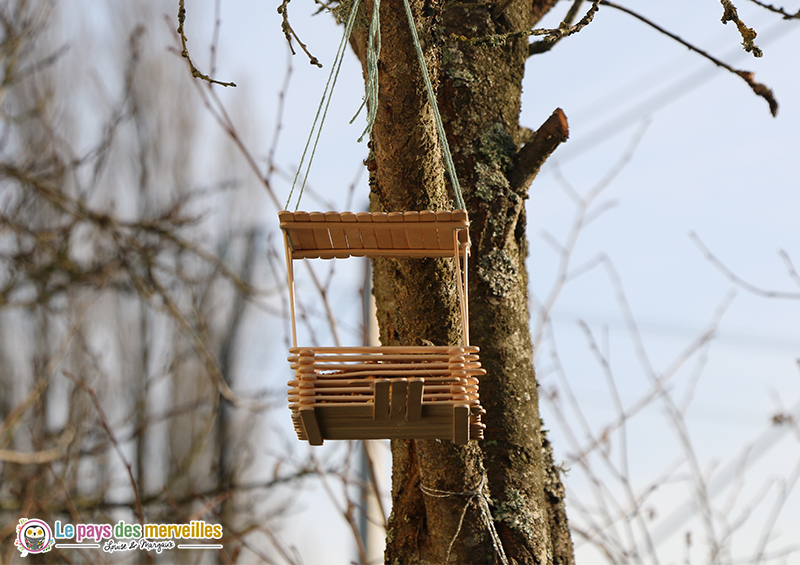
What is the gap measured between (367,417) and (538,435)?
1.75 feet

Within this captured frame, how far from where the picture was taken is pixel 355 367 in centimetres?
104

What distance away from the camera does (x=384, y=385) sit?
99cm

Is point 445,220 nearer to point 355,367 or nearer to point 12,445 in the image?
point 355,367

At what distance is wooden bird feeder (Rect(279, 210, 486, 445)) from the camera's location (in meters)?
1.01

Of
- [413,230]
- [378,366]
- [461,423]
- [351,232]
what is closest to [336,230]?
[351,232]

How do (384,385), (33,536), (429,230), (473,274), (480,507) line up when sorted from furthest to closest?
(33,536)
(473,274)
(480,507)
(429,230)
(384,385)

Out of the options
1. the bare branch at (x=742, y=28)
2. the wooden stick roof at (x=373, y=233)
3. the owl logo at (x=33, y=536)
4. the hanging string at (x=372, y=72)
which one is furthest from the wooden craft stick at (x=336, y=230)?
the owl logo at (x=33, y=536)

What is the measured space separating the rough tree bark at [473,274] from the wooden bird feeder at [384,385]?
0.16m

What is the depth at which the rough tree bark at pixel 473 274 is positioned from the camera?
1.19m

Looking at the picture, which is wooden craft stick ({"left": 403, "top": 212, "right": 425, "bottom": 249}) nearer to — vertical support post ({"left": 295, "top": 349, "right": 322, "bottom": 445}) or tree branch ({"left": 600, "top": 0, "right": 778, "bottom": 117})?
vertical support post ({"left": 295, "top": 349, "right": 322, "bottom": 445})

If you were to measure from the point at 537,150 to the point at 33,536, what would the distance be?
1.97m

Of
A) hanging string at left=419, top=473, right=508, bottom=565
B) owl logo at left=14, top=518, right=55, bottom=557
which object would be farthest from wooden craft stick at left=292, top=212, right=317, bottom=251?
owl logo at left=14, top=518, right=55, bottom=557

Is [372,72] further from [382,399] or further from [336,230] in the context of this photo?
[382,399]

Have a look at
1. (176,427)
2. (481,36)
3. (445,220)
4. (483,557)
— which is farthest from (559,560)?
(176,427)
